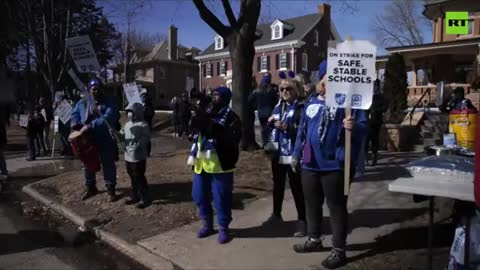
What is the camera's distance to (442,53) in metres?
26.7

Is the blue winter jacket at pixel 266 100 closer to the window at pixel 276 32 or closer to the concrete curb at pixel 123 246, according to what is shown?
the concrete curb at pixel 123 246

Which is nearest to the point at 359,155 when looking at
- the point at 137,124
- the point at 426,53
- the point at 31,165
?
the point at 137,124

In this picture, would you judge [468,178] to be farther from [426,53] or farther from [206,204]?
[426,53]

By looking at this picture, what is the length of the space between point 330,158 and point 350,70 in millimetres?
871

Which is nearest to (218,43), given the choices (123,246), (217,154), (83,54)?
(83,54)

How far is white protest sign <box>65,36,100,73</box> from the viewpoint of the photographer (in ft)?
27.1

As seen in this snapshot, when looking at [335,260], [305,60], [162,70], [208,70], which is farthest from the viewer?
[162,70]

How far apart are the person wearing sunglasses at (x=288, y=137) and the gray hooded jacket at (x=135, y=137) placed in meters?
2.08

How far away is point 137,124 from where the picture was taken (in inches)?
267

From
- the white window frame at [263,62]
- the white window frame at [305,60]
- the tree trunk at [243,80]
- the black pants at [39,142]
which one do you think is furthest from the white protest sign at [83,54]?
the white window frame at [263,62]

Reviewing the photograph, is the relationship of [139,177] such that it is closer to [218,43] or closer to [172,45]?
[218,43]

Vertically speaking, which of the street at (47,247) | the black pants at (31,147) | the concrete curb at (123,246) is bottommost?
the street at (47,247)

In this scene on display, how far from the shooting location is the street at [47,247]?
522cm

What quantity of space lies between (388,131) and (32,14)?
13.9 meters
